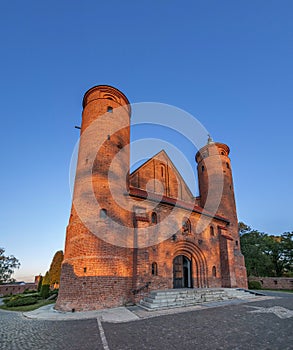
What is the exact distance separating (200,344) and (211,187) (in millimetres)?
19450

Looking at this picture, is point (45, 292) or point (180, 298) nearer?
point (180, 298)

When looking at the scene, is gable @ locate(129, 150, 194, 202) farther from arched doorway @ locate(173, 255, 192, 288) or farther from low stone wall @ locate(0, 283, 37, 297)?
low stone wall @ locate(0, 283, 37, 297)

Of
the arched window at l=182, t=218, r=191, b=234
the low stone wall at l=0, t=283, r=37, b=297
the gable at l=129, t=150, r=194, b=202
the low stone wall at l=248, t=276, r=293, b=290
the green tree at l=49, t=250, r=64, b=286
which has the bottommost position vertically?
the low stone wall at l=0, t=283, r=37, b=297

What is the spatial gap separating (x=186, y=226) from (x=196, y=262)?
9.98 feet

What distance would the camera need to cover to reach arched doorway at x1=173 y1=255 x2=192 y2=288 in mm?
17016

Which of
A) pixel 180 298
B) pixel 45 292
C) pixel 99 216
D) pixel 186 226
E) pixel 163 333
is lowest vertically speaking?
pixel 45 292

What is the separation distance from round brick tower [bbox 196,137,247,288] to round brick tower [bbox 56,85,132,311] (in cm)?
973

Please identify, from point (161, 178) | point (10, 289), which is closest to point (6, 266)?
point (10, 289)

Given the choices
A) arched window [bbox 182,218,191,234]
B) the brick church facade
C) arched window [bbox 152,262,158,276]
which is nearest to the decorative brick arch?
the brick church facade

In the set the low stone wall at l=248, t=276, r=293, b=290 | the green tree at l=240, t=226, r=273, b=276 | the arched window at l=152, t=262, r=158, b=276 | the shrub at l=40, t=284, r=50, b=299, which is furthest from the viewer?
the green tree at l=240, t=226, r=273, b=276

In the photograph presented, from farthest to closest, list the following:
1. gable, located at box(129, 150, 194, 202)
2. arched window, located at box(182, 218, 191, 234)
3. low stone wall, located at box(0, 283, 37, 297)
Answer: low stone wall, located at box(0, 283, 37, 297) → gable, located at box(129, 150, 194, 202) → arched window, located at box(182, 218, 191, 234)

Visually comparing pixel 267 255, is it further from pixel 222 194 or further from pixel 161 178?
pixel 161 178

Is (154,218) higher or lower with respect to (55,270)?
higher

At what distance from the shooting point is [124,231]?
45.6ft
